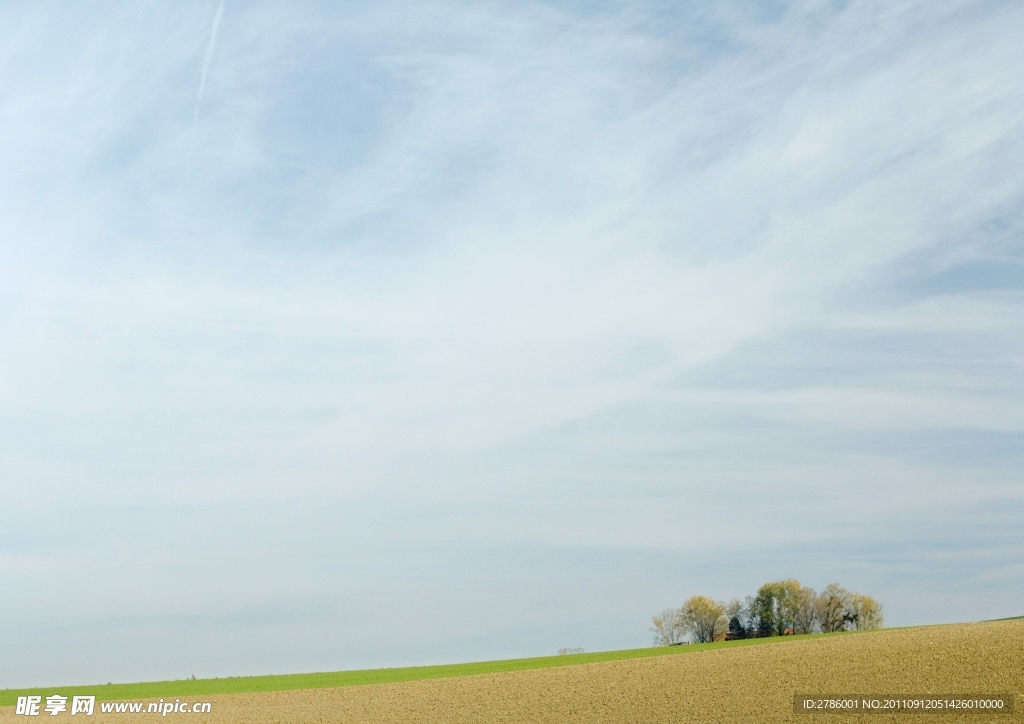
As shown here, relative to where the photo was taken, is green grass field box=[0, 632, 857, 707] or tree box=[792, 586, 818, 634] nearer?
green grass field box=[0, 632, 857, 707]

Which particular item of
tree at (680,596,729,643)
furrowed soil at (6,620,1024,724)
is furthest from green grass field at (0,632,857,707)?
tree at (680,596,729,643)

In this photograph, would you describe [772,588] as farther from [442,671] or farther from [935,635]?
[935,635]

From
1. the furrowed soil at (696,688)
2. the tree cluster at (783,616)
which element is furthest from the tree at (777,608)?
the furrowed soil at (696,688)

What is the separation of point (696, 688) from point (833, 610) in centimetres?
6890

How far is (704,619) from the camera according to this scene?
4090 inches

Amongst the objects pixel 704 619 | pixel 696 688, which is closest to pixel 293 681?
pixel 696 688

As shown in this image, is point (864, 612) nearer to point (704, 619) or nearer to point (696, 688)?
point (704, 619)

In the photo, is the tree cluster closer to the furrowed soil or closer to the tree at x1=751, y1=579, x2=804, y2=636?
the tree at x1=751, y1=579, x2=804, y2=636

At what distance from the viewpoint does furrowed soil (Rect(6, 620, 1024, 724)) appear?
35156 millimetres

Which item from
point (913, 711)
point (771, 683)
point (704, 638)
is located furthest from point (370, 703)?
point (704, 638)

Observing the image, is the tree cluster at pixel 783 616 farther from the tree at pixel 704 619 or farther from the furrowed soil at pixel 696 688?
the furrowed soil at pixel 696 688

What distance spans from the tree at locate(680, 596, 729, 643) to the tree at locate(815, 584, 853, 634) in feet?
35.6

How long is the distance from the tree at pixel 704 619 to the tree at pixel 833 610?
10.8 metres

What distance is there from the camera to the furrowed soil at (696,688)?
35156 millimetres
